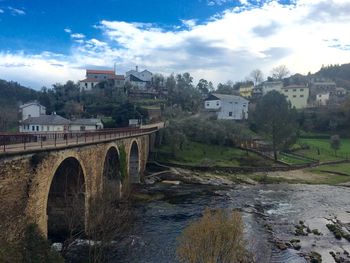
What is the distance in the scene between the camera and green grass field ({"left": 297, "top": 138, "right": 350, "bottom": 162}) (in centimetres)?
6988

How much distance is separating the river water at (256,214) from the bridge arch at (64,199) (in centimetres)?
500

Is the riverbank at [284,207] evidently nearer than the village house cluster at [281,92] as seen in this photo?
Yes

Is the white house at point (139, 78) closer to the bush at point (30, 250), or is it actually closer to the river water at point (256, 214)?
the river water at point (256, 214)

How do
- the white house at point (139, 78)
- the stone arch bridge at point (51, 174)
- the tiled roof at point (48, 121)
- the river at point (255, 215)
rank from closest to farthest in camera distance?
the stone arch bridge at point (51, 174) → the river at point (255, 215) → the tiled roof at point (48, 121) → the white house at point (139, 78)

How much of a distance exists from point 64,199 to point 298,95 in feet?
325

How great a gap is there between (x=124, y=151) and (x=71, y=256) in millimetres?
18081

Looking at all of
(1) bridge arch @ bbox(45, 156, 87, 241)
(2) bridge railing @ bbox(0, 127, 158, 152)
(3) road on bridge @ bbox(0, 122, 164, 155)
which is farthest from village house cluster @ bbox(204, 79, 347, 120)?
(1) bridge arch @ bbox(45, 156, 87, 241)

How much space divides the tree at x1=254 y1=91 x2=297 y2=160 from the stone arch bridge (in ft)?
98.9

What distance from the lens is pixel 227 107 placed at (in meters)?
92.6

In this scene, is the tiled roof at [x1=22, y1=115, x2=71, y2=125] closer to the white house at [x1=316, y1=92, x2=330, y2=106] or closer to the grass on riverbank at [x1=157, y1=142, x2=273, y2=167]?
the grass on riverbank at [x1=157, y1=142, x2=273, y2=167]

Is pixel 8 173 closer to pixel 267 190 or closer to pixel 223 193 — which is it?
pixel 223 193

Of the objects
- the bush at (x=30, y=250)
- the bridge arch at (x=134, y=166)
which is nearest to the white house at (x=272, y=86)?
the bridge arch at (x=134, y=166)

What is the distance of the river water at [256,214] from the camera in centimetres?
2614

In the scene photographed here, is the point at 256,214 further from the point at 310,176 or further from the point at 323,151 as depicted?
the point at 323,151
